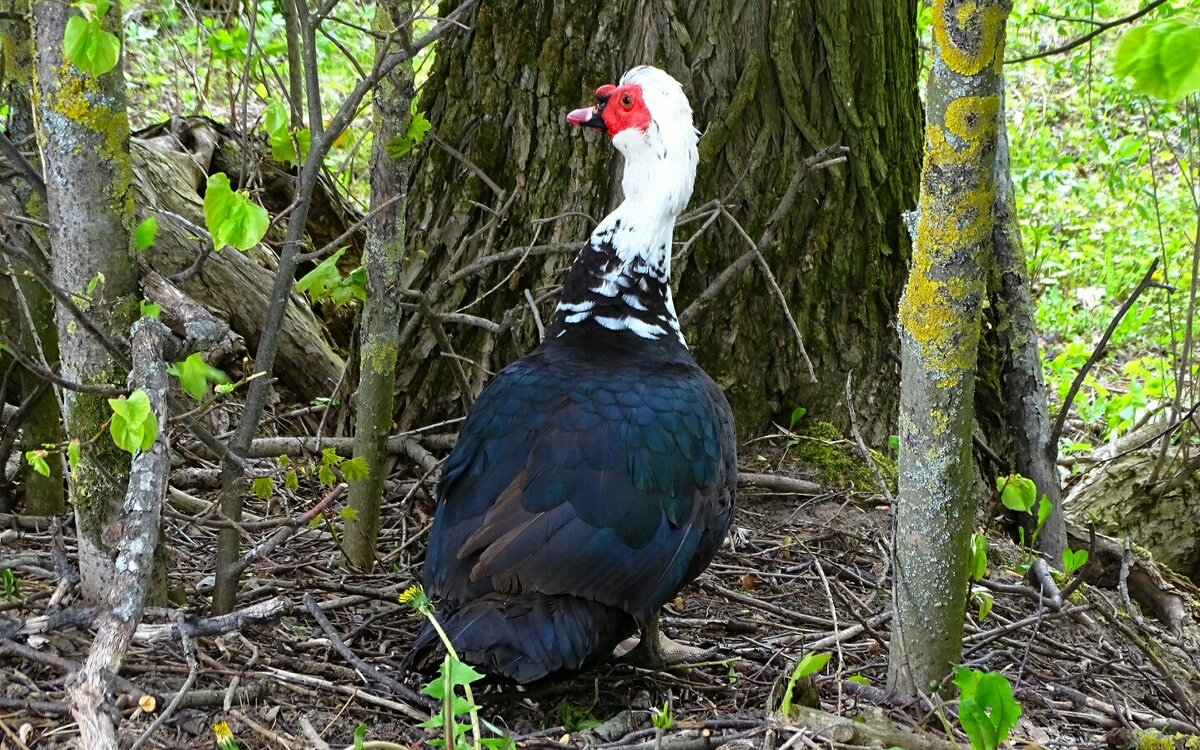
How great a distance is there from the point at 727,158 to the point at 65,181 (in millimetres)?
2737

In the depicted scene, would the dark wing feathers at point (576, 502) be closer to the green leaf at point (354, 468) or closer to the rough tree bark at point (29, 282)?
the green leaf at point (354, 468)

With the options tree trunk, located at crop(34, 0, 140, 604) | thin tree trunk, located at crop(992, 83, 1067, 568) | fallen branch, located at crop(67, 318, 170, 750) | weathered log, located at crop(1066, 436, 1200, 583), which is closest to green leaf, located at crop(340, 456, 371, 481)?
tree trunk, located at crop(34, 0, 140, 604)

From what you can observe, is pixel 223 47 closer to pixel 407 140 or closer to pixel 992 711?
pixel 407 140

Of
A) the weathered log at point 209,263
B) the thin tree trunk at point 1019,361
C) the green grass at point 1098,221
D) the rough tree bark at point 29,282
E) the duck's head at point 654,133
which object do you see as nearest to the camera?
the rough tree bark at point 29,282

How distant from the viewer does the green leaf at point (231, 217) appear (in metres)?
2.28

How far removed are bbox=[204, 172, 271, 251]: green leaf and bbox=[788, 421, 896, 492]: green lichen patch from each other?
3115 millimetres

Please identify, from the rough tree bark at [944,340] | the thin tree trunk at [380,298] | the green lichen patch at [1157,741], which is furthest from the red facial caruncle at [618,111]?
the green lichen patch at [1157,741]

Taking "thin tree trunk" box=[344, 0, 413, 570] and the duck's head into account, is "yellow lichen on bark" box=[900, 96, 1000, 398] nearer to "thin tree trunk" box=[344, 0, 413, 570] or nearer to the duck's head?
the duck's head

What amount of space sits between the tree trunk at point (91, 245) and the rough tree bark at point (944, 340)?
1999mm

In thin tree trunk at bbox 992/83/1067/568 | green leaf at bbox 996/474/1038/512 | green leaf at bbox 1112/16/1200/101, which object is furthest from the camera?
thin tree trunk at bbox 992/83/1067/568

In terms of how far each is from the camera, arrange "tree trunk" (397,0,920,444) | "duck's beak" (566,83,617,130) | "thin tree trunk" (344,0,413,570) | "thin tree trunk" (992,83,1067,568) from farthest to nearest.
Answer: "thin tree trunk" (992,83,1067,568) → "tree trunk" (397,0,920,444) → "duck's beak" (566,83,617,130) → "thin tree trunk" (344,0,413,570)

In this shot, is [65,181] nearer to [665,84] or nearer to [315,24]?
[315,24]

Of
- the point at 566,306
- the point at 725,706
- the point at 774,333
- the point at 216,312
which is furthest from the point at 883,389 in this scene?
the point at 216,312

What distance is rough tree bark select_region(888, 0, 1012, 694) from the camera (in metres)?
2.50
